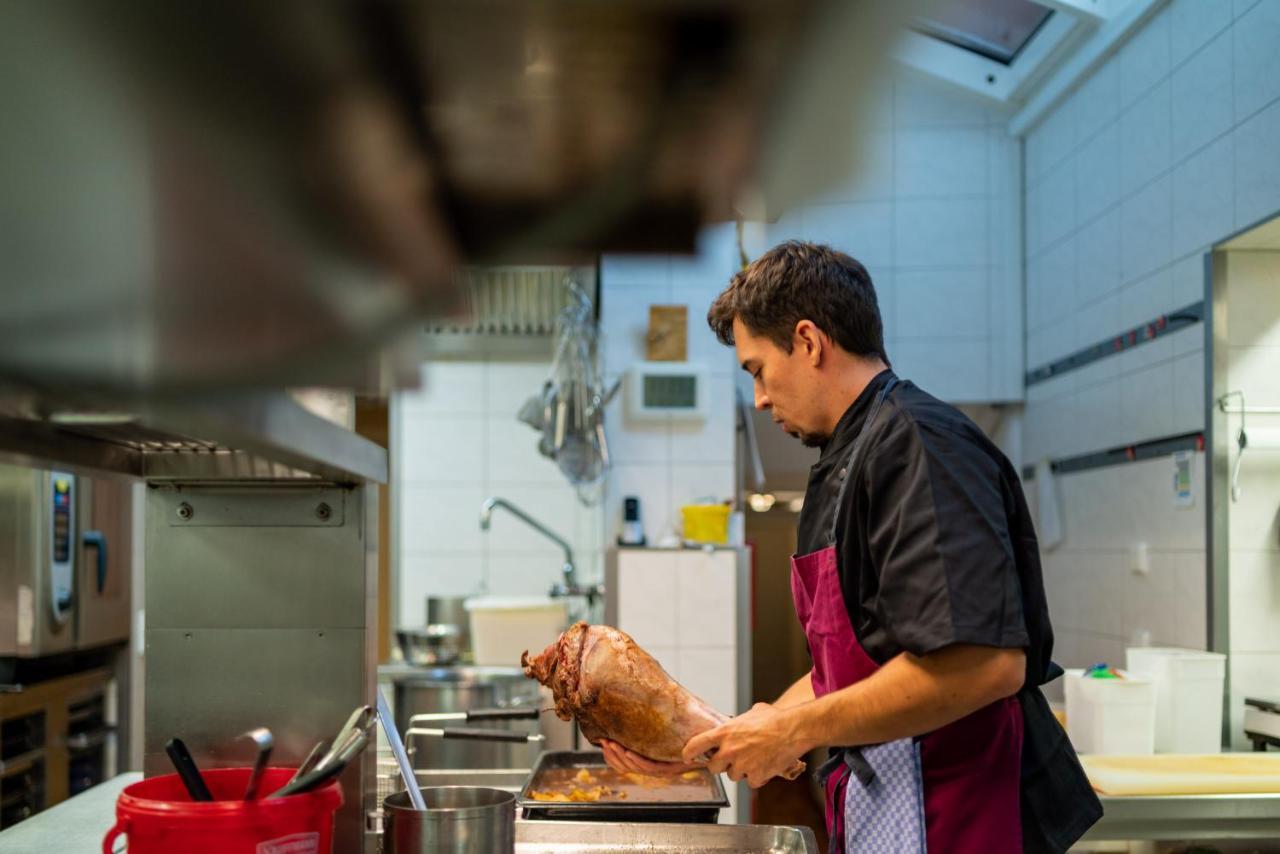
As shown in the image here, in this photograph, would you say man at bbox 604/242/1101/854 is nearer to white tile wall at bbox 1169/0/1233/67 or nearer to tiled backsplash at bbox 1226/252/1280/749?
tiled backsplash at bbox 1226/252/1280/749

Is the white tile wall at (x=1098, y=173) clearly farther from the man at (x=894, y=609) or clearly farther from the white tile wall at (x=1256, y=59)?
the man at (x=894, y=609)

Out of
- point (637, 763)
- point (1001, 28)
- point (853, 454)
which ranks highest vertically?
point (1001, 28)

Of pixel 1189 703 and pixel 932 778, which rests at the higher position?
pixel 932 778

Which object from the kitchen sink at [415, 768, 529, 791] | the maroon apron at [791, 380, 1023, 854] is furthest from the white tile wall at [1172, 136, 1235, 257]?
the kitchen sink at [415, 768, 529, 791]

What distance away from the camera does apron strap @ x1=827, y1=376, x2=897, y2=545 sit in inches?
64.7

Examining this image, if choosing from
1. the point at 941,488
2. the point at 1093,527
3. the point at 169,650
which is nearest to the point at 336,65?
the point at 941,488

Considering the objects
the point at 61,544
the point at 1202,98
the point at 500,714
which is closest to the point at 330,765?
the point at 500,714

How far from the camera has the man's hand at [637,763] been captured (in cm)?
179

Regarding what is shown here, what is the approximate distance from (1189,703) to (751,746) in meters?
2.35

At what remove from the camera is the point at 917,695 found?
1482 millimetres

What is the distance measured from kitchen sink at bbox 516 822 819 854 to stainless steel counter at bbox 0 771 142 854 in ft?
2.09

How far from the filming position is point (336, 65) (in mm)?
346

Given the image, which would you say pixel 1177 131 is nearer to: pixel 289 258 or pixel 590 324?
pixel 590 324

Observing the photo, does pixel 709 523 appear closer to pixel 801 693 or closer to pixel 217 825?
pixel 801 693
